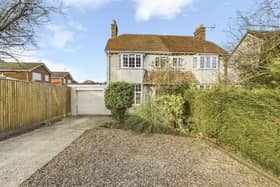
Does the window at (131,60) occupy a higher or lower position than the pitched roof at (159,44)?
lower

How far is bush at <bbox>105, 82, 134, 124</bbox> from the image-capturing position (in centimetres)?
1039

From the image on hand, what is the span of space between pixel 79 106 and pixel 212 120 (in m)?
13.0

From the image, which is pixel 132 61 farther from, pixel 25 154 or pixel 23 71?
pixel 23 71

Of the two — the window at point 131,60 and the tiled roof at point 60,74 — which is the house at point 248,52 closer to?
the window at point 131,60

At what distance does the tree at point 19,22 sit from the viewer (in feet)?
30.7

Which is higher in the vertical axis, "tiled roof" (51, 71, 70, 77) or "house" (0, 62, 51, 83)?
"tiled roof" (51, 71, 70, 77)

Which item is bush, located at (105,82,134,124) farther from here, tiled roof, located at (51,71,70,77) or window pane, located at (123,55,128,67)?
tiled roof, located at (51,71,70,77)

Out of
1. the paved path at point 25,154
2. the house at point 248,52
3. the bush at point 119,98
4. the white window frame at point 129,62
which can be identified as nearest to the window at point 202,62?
the white window frame at point 129,62

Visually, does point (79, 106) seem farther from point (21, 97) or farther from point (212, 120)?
point (212, 120)

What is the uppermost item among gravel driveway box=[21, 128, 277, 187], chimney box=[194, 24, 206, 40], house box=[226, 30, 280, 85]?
chimney box=[194, 24, 206, 40]

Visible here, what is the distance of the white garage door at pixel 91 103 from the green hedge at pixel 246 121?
11029 millimetres

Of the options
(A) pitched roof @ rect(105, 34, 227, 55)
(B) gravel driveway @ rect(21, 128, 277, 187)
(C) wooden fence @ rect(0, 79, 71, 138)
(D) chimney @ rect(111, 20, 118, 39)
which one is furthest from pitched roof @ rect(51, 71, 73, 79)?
(B) gravel driveway @ rect(21, 128, 277, 187)

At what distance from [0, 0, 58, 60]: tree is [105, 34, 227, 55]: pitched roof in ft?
20.6

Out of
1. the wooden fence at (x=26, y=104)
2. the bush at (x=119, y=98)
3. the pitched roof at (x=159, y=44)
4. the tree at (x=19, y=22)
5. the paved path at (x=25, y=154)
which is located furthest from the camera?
the pitched roof at (x=159, y=44)
